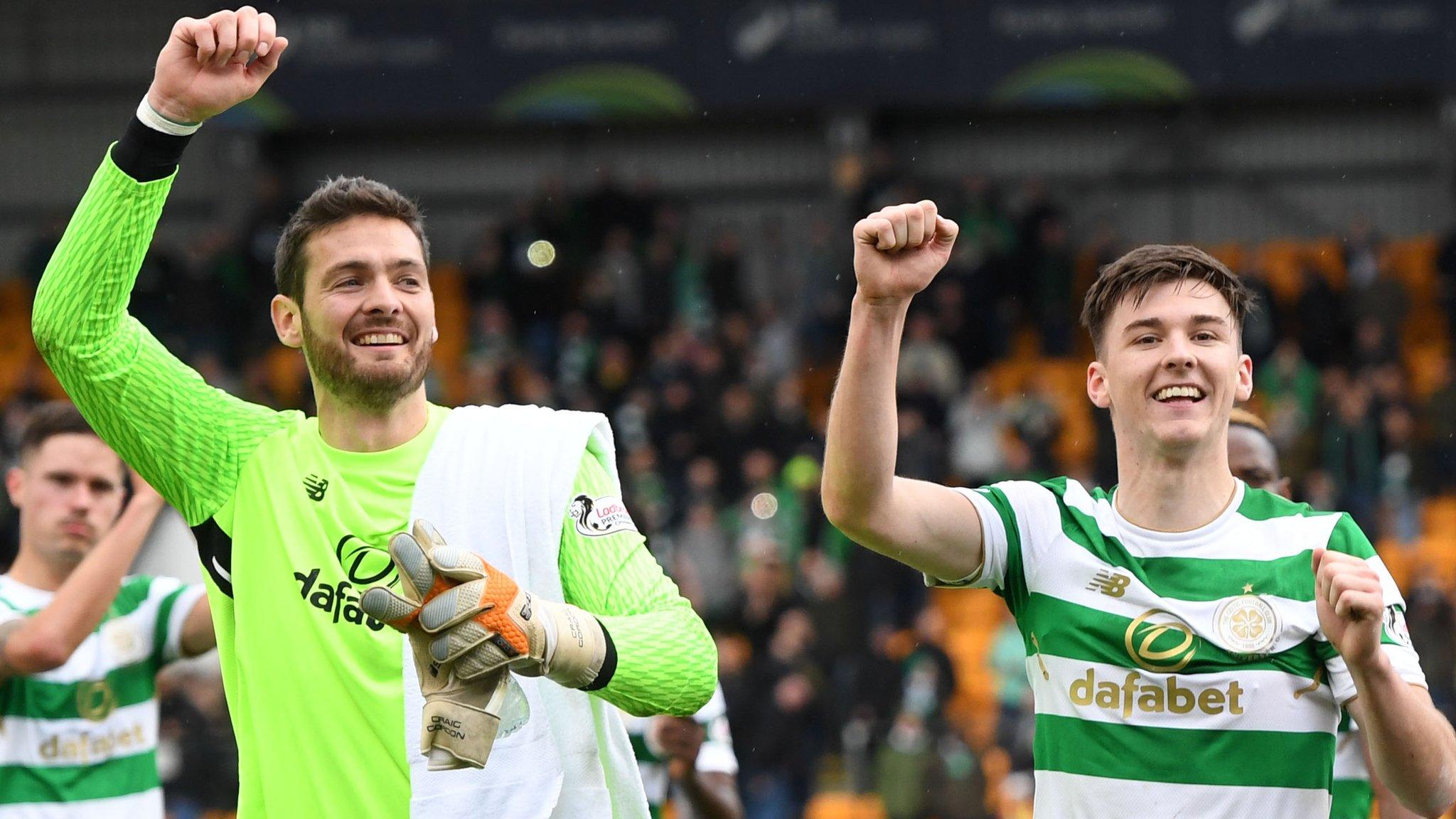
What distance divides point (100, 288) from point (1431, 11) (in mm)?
17321

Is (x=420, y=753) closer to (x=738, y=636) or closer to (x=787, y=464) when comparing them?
(x=738, y=636)

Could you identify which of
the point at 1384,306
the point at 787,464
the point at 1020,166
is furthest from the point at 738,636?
the point at 1020,166

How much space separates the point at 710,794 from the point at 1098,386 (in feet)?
7.84

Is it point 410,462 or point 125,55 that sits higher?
point 125,55

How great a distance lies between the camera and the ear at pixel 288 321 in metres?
4.32

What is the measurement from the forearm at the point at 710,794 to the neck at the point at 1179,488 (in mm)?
2349

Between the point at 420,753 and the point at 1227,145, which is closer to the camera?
the point at 420,753

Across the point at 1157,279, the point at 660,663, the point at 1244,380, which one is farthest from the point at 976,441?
the point at 660,663

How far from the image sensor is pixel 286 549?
400cm

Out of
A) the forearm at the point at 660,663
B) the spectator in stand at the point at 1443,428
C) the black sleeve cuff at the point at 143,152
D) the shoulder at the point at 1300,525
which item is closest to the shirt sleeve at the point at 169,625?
the black sleeve cuff at the point at 143,152

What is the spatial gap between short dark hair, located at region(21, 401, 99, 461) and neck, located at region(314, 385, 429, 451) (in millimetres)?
2071

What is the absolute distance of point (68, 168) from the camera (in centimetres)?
2331

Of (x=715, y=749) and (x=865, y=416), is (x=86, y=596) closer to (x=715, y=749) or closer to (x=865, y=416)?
(x=715, y=749)

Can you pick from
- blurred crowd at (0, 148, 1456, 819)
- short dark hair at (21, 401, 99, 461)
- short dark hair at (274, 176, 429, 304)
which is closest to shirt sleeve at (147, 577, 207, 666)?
short dark hair at (21, 401, 99, 461)
